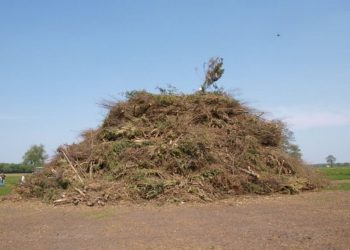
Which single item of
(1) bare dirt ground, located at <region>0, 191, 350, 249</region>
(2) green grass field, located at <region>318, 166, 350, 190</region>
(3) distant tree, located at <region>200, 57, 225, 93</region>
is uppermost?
(3) distant tree, located at <region>200, 57, 225, 93</region>

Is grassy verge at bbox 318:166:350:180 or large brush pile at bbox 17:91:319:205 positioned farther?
grassy verge at bbox 318:166:350:180

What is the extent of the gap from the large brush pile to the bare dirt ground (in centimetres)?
118

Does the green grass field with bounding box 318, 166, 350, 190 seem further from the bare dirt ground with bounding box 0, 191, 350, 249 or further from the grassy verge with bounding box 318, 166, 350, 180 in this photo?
the bare dirt ground with bounding box 0, 191, 350, 249

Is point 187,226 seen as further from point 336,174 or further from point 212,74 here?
point 336,174

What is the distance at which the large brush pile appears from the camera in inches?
568

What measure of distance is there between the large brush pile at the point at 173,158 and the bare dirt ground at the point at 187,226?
118 cm

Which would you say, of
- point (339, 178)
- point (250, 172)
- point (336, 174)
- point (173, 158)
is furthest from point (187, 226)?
point (336, 174)

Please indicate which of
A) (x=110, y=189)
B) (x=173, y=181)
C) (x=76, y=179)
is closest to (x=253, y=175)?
(x=173, y=181)

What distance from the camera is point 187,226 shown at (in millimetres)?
9109

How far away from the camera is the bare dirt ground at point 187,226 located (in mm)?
7309

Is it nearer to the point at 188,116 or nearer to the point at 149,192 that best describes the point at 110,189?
the point at 149,192

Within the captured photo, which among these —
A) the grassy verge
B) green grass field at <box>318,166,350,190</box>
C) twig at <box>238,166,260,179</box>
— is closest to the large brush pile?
twig at <box>238,166,260,179</box>

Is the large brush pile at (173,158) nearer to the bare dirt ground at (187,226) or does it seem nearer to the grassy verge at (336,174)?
the bare dirt ground at (187,226)

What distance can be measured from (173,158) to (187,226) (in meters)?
6.39
